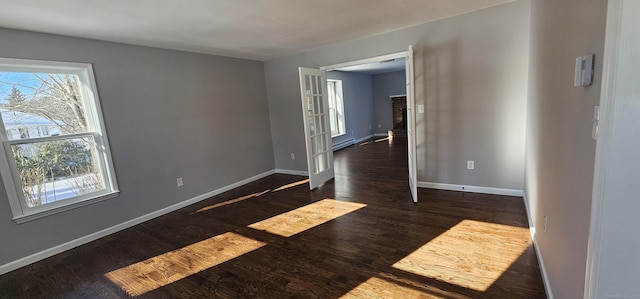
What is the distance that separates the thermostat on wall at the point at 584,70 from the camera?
98 centimetres

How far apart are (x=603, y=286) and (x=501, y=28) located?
3.18 m

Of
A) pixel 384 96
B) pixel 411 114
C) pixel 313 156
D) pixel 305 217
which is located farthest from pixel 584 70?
pixel 384 96

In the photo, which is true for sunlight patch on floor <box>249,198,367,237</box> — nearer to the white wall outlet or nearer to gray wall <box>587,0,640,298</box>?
the white wall outlet

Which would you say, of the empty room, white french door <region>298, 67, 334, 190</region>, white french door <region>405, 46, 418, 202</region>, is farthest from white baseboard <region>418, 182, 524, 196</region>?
white french door <region>298, 67, 334, 190</region>

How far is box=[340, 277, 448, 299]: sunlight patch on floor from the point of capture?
1843 mm

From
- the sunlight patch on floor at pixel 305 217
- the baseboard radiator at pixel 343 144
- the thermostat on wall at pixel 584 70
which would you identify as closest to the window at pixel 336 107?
the baseboard radiator at pixel 343 144

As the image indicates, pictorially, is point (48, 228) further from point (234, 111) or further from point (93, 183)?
point (234, 111)

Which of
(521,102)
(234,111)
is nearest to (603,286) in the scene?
(521,102)

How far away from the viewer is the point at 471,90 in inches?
134

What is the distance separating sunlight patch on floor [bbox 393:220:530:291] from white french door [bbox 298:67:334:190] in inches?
89.6

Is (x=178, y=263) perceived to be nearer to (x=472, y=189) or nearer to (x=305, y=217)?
(x=305, y=217)

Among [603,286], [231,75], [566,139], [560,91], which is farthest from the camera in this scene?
[231,75]

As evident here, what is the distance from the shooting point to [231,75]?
4645 mm

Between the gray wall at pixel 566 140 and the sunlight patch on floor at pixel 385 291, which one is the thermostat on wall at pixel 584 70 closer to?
the gray wall at pixel 566 140
